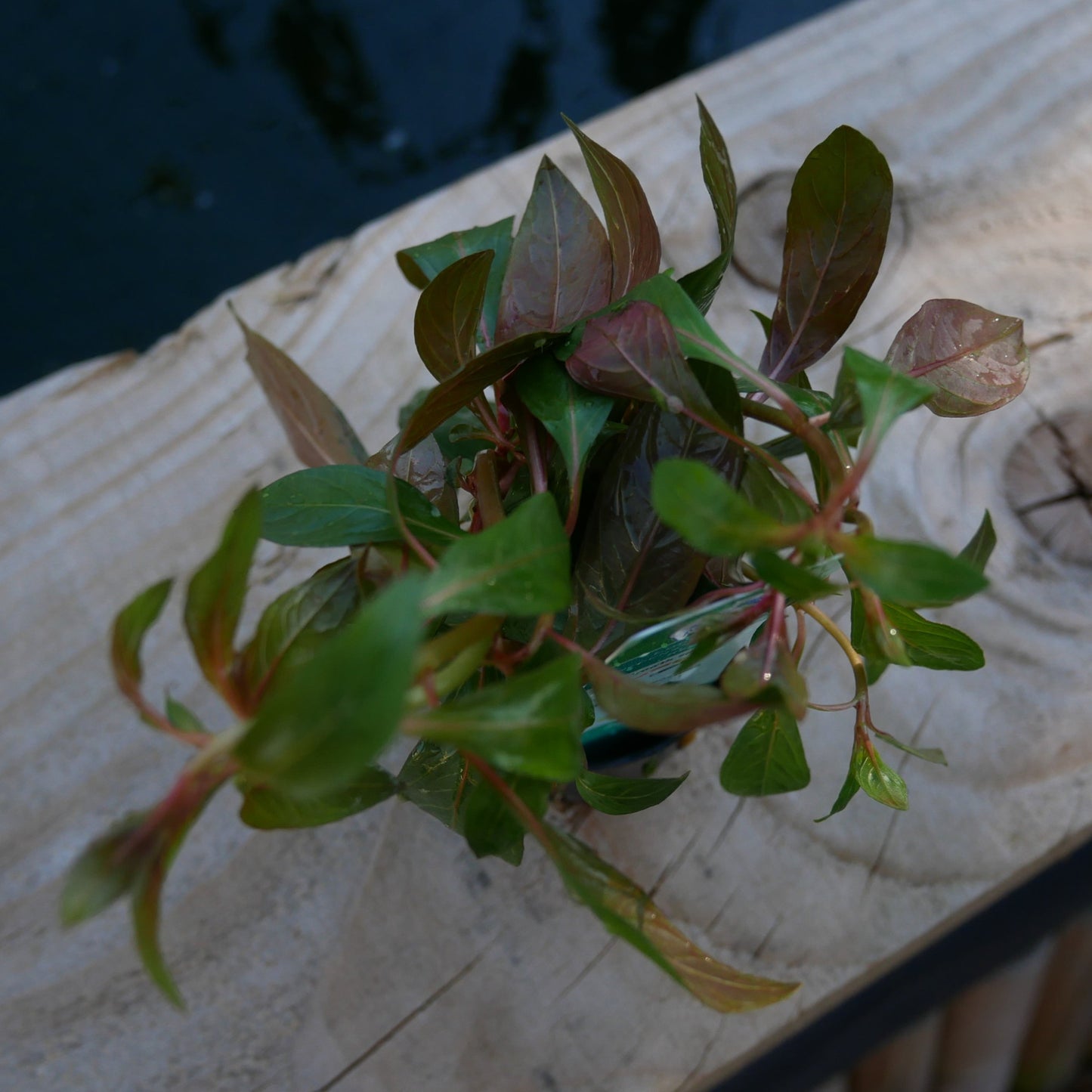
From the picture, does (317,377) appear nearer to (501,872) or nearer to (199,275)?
(501,872)

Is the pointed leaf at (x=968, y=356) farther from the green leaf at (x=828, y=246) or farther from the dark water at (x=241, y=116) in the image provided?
the dark water at (x=241, y=116)

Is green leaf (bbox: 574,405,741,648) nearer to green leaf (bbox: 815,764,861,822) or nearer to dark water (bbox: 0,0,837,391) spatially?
green leaf (bbox: 815,764,861,822)

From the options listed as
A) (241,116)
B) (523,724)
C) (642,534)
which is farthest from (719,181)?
(241,116)

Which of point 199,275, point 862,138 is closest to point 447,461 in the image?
point 862,138

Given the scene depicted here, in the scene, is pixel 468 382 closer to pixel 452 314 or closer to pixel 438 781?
pixel 452 314

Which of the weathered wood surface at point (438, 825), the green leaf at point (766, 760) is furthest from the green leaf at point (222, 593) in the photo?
the weathered wood surface at point (438, 825)

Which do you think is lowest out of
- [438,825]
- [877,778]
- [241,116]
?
[438,825]

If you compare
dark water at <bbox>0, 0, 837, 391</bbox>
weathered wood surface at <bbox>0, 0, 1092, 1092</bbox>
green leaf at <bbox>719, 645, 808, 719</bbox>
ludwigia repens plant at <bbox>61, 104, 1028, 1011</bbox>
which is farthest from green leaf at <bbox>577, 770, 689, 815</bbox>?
dark water at <bbox>0, 0, 837, 391</bbox>
